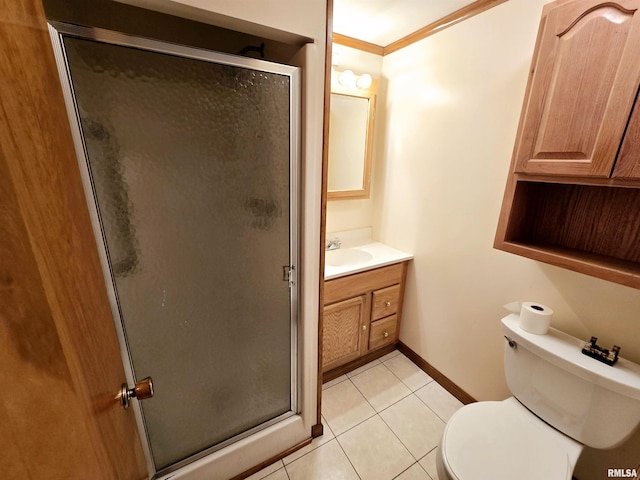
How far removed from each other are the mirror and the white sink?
413 mm

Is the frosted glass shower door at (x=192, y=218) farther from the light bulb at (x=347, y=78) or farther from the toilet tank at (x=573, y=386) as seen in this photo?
the toilet tank at (x=573, y=386)

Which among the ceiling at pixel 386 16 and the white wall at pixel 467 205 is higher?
the ceiling at pixel 386 16

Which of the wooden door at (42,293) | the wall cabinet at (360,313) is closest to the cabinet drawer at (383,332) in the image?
the wall cabinet at (360,313)

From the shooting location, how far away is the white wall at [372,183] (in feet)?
5.80

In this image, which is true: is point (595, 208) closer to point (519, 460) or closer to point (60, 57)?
point (519, 460)

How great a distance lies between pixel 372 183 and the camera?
6.94 feet

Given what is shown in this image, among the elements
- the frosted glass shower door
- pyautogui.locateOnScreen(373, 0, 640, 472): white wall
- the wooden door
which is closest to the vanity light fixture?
pyautogui.locateOnScreen(373, 0, 640, 472): white wall

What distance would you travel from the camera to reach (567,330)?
120cm

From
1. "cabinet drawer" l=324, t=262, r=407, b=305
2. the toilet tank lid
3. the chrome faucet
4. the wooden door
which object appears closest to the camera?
the wooden door

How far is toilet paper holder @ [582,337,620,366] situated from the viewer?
984mm

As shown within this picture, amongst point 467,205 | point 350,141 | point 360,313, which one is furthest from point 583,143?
point 360,313

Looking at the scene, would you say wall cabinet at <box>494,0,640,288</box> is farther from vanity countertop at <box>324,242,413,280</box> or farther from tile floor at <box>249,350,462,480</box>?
tile floor at <box>249,350,462,480</box>

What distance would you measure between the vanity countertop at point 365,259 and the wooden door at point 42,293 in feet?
3.85

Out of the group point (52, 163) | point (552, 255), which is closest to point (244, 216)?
point (52, 163)
